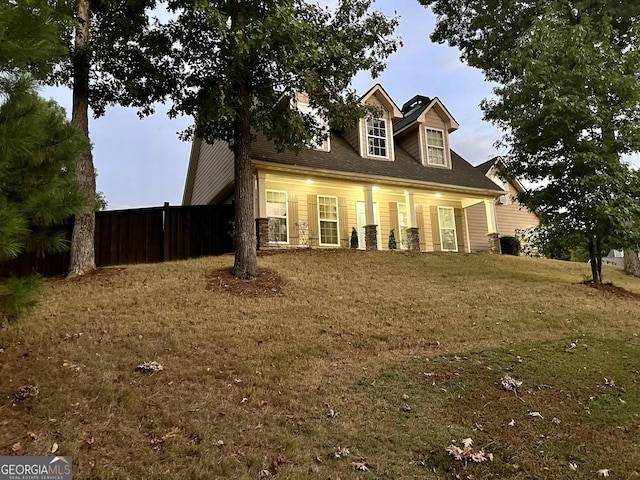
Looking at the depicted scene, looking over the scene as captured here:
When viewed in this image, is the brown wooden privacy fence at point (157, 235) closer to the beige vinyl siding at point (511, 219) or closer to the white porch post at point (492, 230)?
the white porch post at point (492, 230)

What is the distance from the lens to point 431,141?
17.3m

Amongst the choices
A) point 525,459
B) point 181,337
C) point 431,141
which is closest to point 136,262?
point 181,337

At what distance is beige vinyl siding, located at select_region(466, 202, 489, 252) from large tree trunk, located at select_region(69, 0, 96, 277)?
1510cm

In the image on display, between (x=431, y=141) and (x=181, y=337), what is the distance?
14200 mm

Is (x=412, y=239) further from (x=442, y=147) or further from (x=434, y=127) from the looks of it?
(x=434, y=127)

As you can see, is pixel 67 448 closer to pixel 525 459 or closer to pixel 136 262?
pixel 525 459

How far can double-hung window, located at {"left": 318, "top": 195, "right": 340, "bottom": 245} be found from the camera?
14875mm

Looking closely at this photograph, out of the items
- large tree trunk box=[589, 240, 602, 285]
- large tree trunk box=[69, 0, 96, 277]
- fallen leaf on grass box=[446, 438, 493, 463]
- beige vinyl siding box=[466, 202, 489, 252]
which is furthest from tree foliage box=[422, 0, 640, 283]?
large tree trunk box=[69, 0, 96, 277]

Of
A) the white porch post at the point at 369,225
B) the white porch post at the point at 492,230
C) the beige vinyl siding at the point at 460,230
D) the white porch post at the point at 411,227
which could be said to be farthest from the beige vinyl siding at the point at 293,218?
the white porch post at the point at 492,230

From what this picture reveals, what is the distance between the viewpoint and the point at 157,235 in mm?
11633

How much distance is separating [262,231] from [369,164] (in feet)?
16.9

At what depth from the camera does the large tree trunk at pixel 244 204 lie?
9195 mm

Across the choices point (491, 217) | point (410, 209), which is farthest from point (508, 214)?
point (410, 209)

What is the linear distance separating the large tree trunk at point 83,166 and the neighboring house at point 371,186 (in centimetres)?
434
